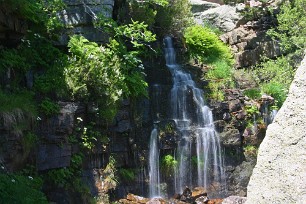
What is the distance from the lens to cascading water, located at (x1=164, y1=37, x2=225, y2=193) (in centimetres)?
1360

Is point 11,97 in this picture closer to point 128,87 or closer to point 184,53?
point 128,87

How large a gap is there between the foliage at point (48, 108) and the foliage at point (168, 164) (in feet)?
15.2

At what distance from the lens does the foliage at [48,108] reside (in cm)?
980

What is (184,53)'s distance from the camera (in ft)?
60.8

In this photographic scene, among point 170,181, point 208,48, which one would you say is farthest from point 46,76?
point 208,48

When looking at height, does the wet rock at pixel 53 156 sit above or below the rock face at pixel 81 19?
below

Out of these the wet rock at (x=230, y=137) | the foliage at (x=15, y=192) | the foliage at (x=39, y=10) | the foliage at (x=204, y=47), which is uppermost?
the foliage at (x=204, y=47)

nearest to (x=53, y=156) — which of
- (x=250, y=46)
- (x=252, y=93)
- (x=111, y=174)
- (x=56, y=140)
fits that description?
(x=56, y=140)

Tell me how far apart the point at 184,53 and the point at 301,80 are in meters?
16.7

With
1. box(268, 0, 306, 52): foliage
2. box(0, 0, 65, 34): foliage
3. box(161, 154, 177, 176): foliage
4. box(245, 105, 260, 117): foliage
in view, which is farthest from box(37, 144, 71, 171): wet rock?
box(268, 0, 306, 52): foliage

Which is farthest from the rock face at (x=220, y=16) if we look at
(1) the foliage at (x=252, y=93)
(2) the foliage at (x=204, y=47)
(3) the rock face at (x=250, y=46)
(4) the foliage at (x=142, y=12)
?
(4) the foliage at (x=142, y=12)

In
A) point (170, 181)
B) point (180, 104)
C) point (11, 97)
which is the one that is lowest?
point (170, 181)

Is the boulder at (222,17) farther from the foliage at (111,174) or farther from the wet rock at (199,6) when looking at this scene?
the foliage at (111,174)

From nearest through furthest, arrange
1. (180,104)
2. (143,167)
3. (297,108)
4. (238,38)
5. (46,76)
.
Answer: (297,108) → (46,76) → (143,167) → (180,104) → (238,38)
